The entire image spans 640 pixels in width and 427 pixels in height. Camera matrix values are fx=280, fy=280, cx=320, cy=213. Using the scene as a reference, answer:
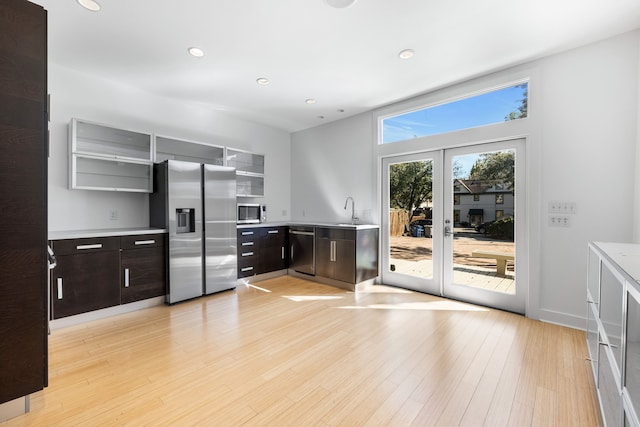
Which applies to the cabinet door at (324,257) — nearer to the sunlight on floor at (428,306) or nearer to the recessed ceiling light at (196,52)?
the sunlight on floor at (428,306)

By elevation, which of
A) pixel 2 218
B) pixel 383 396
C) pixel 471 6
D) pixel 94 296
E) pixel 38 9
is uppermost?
pixel 471 6

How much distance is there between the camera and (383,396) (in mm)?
1749

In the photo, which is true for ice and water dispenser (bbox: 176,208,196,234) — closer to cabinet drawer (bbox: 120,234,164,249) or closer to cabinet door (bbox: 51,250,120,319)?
cabinet drawer (bbox: 120,234,164,249)

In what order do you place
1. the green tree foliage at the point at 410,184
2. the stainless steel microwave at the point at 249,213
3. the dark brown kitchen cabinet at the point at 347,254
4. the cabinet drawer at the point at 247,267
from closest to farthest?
the green tree foliage at the point at 410,184
the dark brown kitchen cabinet at the point at 347,254
the cabinet drawer at the point at 247,267
the stainless steel microwave at the point at 249,213

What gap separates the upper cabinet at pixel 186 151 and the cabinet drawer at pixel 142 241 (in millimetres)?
1088

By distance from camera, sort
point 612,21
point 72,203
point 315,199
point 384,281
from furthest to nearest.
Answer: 1. point 315,199
2. point 384,281
3. point 72,203
4. point 612,21

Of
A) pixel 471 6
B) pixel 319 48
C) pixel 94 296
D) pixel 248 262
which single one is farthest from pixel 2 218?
pixel 471 6

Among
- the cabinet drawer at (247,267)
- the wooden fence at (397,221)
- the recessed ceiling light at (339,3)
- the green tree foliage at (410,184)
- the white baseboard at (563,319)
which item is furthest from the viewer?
the cabinet drawer at (247,267)

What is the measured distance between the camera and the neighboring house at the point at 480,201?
3216 mm

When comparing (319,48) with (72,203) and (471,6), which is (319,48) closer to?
(471,6)

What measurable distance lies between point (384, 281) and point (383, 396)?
105 inches

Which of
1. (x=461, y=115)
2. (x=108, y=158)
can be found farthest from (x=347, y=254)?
(x=108, y=158)

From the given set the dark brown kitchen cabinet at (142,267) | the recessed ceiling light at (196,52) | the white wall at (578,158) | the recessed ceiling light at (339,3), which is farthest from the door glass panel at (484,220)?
the dark brown kitchen cabinet at (142,267)

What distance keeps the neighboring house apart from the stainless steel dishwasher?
2.14 metres
